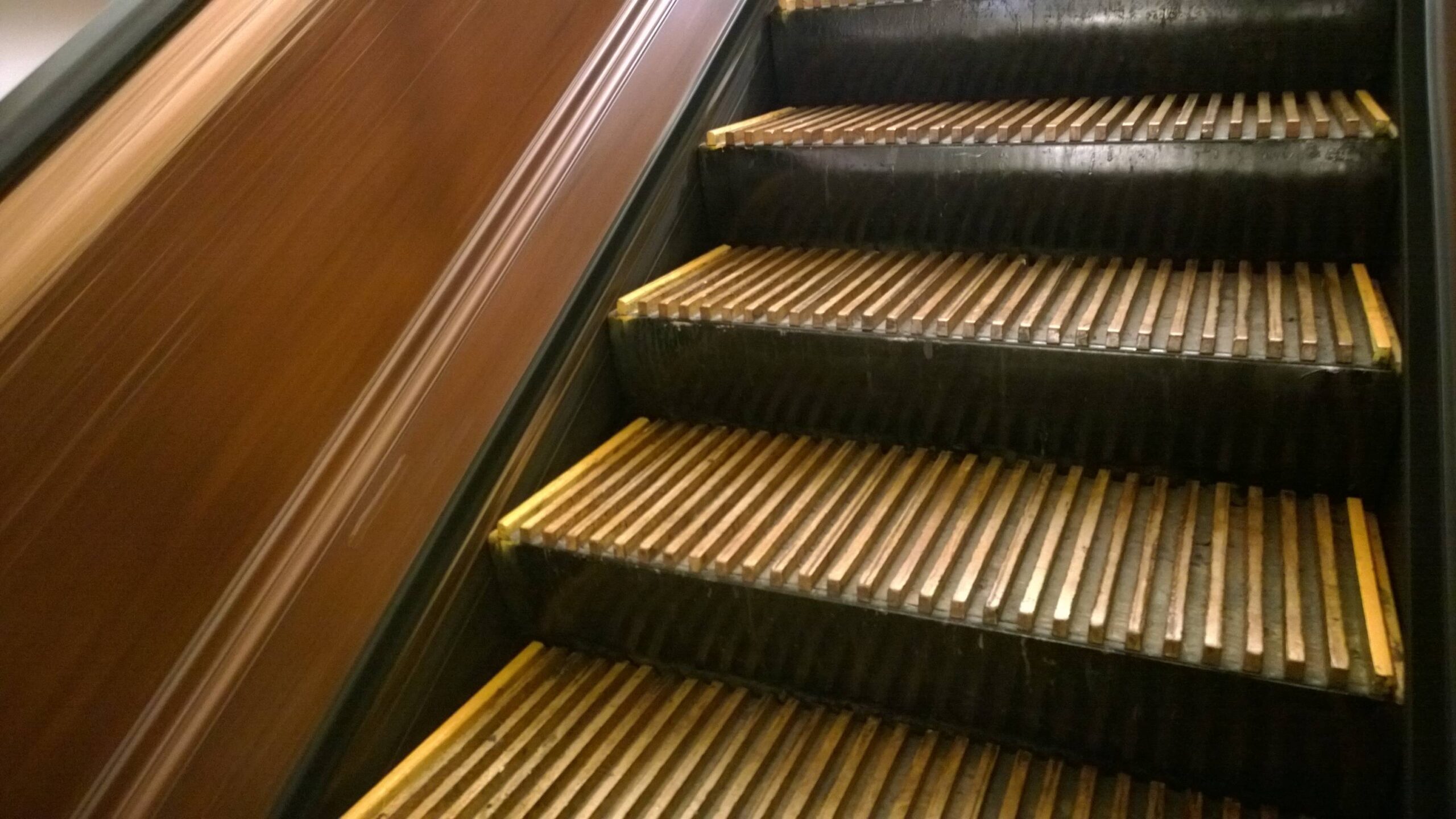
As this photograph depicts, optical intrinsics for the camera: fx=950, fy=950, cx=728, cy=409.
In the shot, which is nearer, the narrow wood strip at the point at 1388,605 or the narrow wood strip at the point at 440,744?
the narrow wood strip at the point at 1388,605

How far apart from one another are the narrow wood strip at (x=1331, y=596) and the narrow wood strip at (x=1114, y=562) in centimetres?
17

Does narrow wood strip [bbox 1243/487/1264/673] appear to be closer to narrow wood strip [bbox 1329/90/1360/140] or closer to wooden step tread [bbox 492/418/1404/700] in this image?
wooden step tread [bbox 492/418/1404/700]

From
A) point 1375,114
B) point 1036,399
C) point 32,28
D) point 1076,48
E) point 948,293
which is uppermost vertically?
point 32,28

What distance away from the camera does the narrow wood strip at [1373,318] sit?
934 millimetres

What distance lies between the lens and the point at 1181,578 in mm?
915

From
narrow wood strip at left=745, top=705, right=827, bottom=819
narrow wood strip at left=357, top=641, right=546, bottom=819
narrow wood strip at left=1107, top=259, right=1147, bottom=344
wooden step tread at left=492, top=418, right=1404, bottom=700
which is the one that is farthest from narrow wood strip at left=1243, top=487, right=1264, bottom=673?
narrow wood strip at left=357, top=641, right=546, bottom=819

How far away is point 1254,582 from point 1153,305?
1.20ft

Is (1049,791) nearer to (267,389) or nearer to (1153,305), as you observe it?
(1153,305)

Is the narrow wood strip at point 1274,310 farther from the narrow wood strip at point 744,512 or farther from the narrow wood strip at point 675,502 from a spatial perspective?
the narrow wood strip at point 675,502

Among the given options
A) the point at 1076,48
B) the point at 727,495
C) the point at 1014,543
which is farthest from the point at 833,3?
the point at 1014,543

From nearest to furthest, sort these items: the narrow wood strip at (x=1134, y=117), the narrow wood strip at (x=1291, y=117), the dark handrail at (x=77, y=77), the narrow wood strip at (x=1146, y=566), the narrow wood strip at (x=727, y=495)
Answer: the dark handrail at (x=77, y=77)
the narrow wood strip at (x=1146, y=566)
the narrow wood strip at (x=727, y=495)
the narrow wood strip at (x=1291, y=117)
the narrow wood strip at (x=1134, y=117)

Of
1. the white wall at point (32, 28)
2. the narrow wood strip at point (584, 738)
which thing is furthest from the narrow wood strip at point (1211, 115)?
the white wall at point (32, 28)

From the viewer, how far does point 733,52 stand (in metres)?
1.62

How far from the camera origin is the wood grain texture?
755 millimetres
